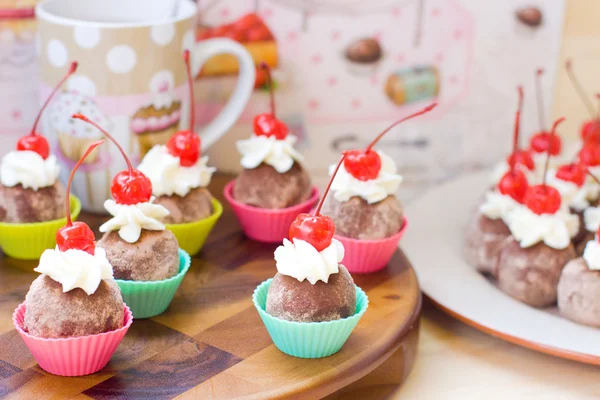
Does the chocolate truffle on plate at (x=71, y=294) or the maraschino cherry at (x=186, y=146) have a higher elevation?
the maraschino cherry at (x=186, y=146)

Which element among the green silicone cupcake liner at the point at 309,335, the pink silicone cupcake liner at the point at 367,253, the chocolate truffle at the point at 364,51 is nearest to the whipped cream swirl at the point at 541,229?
the pink silicone cupcake liner at the point at 367,253

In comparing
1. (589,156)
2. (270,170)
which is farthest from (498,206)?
(270,170)

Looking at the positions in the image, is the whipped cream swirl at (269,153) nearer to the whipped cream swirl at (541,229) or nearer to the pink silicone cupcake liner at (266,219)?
the pink silicone cupcake liner at (266,219)

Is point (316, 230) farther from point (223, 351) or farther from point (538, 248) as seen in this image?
point (538, 248)

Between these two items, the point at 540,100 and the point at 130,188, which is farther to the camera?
the point at 540,100

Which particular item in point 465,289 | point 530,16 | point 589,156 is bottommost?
point 465,289

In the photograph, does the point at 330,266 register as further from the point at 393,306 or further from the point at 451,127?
the point at 451,127

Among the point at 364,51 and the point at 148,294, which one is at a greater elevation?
the point at 364,51
